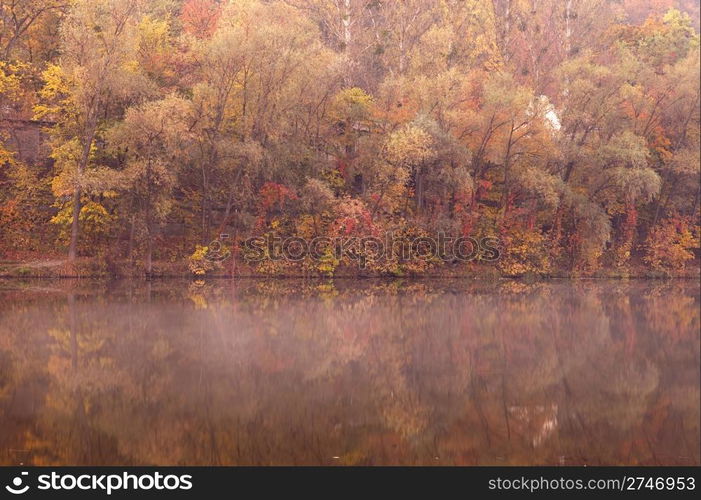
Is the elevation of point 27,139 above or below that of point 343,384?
above

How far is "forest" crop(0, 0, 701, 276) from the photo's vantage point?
33875 mm

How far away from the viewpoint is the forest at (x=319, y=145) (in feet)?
111

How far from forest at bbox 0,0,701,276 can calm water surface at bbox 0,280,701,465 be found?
12639mm

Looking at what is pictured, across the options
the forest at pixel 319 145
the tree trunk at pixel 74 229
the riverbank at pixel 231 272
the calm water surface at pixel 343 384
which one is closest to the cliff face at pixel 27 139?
the forest at pixel 319 145

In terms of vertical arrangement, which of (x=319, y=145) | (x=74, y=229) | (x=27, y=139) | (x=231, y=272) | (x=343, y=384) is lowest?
(x=231, y=272)

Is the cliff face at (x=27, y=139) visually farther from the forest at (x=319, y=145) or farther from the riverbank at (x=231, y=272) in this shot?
the riverbank at (x=231, y=272)

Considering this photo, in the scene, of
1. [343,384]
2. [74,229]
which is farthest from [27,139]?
[343,384]

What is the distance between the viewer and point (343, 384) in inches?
468

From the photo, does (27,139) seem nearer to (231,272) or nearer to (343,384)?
(231,272)

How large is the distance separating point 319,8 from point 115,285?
23697 mm

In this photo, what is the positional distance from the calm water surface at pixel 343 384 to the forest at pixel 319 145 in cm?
1264

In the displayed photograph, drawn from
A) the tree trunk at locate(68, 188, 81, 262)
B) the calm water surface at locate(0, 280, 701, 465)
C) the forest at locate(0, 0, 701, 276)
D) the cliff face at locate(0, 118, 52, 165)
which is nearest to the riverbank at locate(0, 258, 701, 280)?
the forest at locate(0, 0, 701, 276)

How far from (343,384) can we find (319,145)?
95.1 ft
